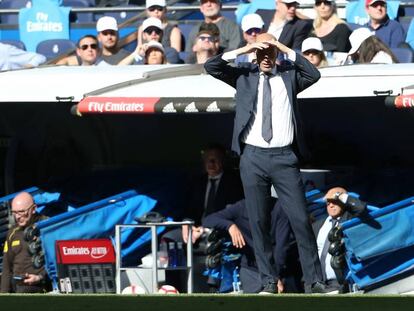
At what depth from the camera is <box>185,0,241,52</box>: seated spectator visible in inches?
520

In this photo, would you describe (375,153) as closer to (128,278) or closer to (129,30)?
(128,278)

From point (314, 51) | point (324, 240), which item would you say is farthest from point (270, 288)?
point (314, 51)

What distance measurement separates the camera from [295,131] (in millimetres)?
9891

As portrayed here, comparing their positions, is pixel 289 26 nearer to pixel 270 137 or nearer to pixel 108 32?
pixel 108 32

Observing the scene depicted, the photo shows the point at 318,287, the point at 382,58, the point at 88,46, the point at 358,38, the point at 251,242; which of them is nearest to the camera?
the point at 318,287

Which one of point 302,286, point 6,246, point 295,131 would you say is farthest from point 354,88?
point 6,246

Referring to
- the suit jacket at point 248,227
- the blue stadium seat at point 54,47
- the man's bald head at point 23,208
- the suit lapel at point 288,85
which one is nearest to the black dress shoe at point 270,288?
the suit jacket at point 248,227

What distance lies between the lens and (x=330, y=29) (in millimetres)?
12781

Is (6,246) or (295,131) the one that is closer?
(295,131)

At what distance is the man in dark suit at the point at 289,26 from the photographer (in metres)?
12.6

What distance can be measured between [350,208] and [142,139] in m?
3.05

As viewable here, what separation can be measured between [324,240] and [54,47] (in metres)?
5.04

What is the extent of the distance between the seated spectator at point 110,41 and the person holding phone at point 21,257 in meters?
1.88

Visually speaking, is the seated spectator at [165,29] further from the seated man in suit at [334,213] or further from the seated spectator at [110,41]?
the seated man in suit at [334,213]
